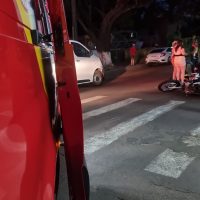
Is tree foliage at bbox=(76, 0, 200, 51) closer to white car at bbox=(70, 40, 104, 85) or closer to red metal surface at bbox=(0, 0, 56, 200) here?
white car at bbox=(70, 40, 104, 85)

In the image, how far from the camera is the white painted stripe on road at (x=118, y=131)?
6996 mm

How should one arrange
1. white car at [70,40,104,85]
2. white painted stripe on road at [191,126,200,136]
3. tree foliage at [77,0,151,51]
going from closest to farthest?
white painted stripe on road at [191,126,200,136], white car at [70,40,104,85], tree foliage at [77,0,151,51]

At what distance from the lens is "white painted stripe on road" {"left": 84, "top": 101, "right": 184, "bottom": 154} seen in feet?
23.0

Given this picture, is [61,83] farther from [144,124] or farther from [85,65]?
[85,65]

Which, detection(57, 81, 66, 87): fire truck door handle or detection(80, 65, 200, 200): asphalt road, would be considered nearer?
detection(57, 81, 66, 87): fire truck door handle

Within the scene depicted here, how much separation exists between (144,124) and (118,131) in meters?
0.85

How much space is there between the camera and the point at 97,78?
58.3 ft

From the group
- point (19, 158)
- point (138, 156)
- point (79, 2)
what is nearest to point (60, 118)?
point (19, 158)

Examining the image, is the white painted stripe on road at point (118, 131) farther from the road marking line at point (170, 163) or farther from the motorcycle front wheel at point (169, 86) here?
the motorcycle front wheel at point (169, 86)

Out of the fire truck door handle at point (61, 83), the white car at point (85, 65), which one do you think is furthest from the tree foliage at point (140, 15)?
the fire truck door handle at point (61, 83)

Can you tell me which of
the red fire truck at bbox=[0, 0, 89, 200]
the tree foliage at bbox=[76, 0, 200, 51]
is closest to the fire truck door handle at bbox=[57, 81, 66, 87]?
the red fire truck at bbox=[0, 0, 89, 200]

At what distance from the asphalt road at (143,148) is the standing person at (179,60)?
2.56 metres

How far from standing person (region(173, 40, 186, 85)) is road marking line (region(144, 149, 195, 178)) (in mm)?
8135

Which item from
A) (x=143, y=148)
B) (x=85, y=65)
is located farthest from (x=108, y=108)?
(x=85, y=65)
